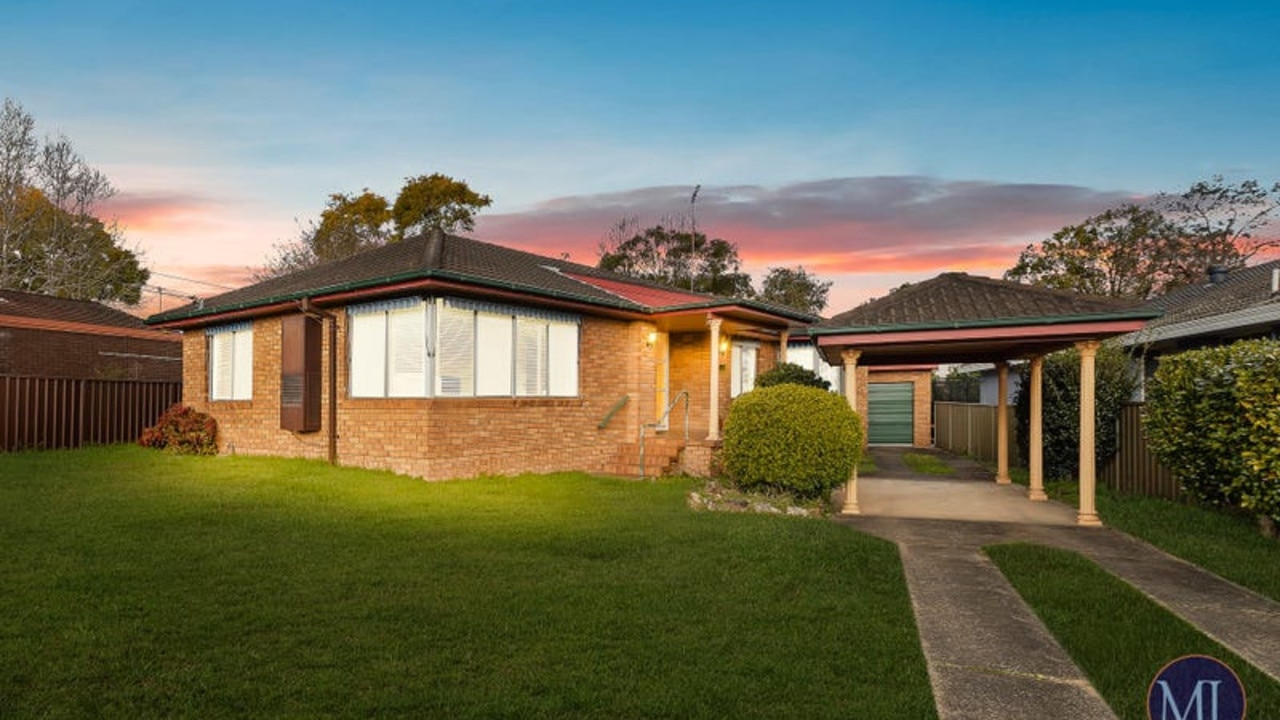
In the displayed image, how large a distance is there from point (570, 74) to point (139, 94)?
8894mm

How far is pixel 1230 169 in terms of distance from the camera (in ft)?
93.2

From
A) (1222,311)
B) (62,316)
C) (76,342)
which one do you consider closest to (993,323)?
(1222,311)

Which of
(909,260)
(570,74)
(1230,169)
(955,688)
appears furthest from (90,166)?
(1230,169)

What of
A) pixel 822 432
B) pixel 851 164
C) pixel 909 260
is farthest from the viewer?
pixel 909 260

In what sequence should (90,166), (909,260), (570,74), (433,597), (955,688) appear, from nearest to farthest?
(955,688)
(433,597)
(570,74)
(909,260)
(90,166)

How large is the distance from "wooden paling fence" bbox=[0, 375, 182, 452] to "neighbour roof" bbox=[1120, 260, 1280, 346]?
69.0 feet

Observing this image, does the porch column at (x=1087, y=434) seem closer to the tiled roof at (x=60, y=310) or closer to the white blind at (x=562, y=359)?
the white blind at (x=562, y=359)

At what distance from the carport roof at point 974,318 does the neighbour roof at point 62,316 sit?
23848mm

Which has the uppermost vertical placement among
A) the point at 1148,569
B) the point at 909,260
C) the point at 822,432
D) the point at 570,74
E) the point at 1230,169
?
the point at 1230,169

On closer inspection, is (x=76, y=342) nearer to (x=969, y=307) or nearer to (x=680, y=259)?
(x=969, y=307)

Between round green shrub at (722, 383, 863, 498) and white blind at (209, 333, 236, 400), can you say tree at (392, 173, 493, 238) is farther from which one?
round green shrub at (722, 383, 863, 498)

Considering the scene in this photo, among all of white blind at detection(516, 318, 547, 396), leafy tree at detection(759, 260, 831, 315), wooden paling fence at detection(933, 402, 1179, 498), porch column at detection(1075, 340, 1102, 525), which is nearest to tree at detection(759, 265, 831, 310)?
leafy tree at detection(759, 260, 831, 315)

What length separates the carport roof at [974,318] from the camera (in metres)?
9.69

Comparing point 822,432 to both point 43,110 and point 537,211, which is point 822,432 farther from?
point 43,110
